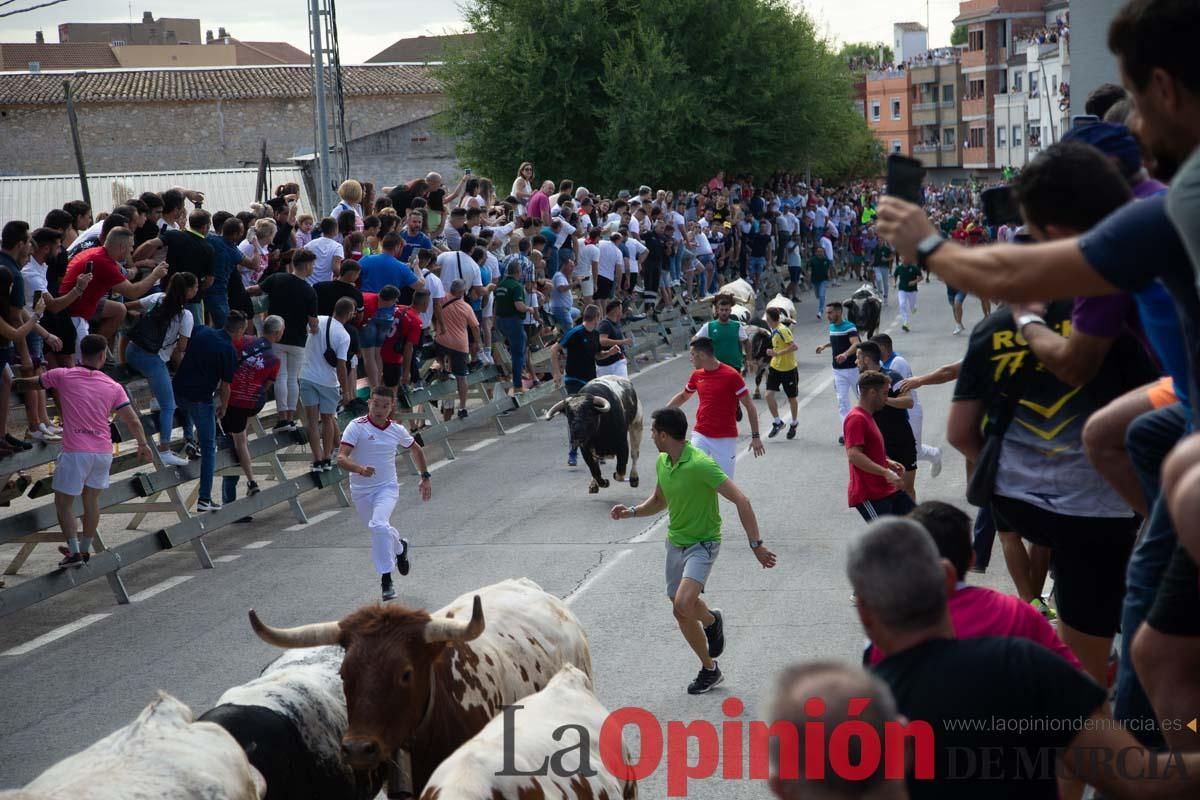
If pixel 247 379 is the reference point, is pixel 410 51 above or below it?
above

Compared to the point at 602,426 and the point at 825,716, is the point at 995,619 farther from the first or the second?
the point at 602,426

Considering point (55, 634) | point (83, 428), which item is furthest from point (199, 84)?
point (55, 634)

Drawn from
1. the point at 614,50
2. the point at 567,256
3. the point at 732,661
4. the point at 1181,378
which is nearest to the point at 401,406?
the point at 567,256

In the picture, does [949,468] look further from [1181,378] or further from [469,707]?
[1181,378]

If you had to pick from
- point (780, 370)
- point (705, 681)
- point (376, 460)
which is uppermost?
point (376, 460)

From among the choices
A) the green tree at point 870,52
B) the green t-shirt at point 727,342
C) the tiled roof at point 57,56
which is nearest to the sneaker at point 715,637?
the green t-shirt at point 727,342

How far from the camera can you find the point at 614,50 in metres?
38.8

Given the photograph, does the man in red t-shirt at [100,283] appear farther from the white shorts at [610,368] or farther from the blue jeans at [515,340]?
the blue jeans at [515,340]

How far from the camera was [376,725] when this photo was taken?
245 inches

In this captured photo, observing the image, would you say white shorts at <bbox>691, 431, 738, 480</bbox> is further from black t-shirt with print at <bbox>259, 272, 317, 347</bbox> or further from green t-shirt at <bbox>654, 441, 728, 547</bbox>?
black t-shirt with print at <bbox>259, 272, 317, 347</bbox>

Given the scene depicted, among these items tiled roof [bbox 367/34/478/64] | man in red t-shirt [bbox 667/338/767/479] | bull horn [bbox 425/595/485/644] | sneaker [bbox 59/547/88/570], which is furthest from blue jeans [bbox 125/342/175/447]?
tiled roof [bbox 367/34/478/64]

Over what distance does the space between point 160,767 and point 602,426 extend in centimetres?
1120

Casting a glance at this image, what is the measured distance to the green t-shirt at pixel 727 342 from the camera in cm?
1853

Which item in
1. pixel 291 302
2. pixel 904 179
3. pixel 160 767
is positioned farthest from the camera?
pixel 291 302
